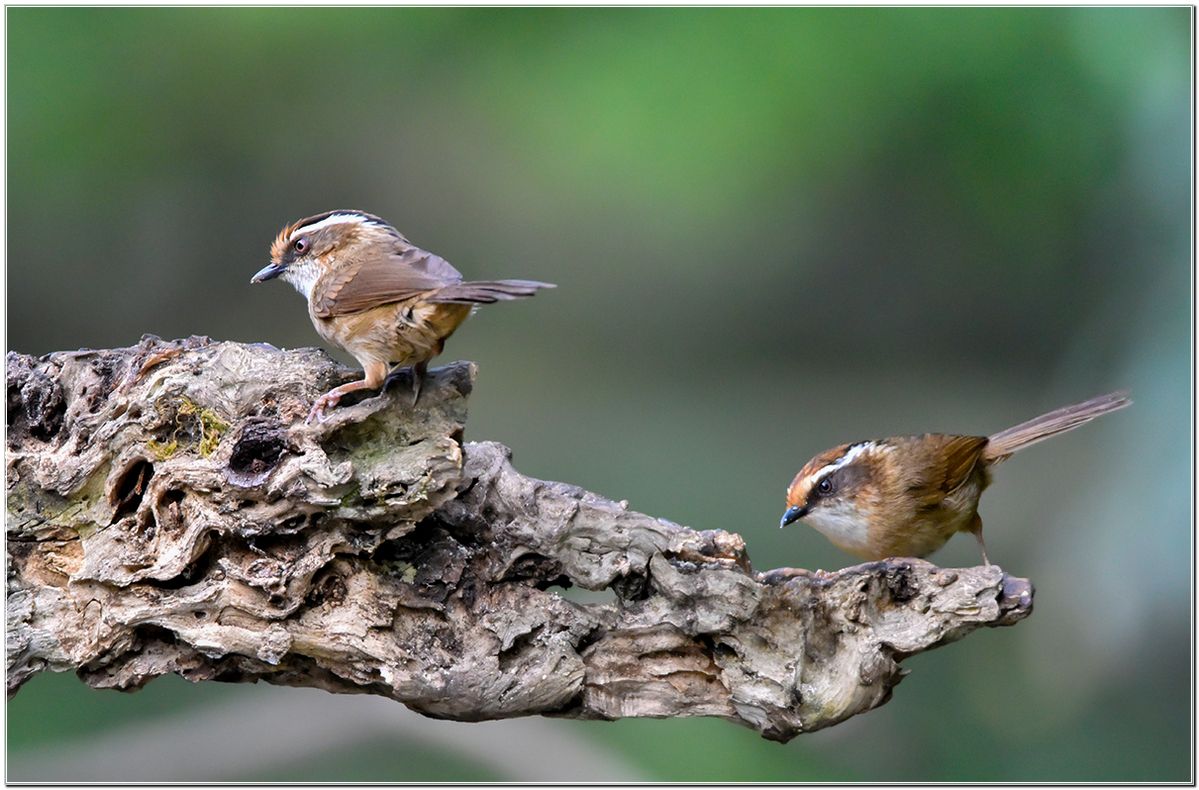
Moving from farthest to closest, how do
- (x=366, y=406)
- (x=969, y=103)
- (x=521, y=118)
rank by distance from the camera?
(x=521, y=118)
(x=969, y=103)
(x=366, y=406)

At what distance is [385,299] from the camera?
8.44ft

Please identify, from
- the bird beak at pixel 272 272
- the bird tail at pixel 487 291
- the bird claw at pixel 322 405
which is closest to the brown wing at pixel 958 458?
the bird tail at pixel 487 291

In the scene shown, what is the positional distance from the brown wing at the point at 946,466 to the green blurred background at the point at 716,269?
7.18ft

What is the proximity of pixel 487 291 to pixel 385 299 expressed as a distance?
13.7 inches

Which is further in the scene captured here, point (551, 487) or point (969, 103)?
point (969, 103)

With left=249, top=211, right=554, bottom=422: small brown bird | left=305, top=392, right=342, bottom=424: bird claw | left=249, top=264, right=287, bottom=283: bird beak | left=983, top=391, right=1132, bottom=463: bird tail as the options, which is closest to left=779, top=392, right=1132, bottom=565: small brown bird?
left=983, top=391, right=1132, bottom=463: bird tail

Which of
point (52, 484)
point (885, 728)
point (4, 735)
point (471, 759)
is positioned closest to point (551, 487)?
point (52, 484)

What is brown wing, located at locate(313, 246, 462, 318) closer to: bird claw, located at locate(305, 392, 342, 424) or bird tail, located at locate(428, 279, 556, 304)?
bird tail, located at locate(428, 279, 556, 304)

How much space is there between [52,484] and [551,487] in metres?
1.13

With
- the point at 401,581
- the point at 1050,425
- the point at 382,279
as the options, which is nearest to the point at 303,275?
the point at 382,279

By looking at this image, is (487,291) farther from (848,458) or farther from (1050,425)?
(1050,425)

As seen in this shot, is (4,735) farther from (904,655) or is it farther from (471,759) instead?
(471,759)

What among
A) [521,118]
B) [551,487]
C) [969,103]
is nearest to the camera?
[551,487]

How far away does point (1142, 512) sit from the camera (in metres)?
5.17
